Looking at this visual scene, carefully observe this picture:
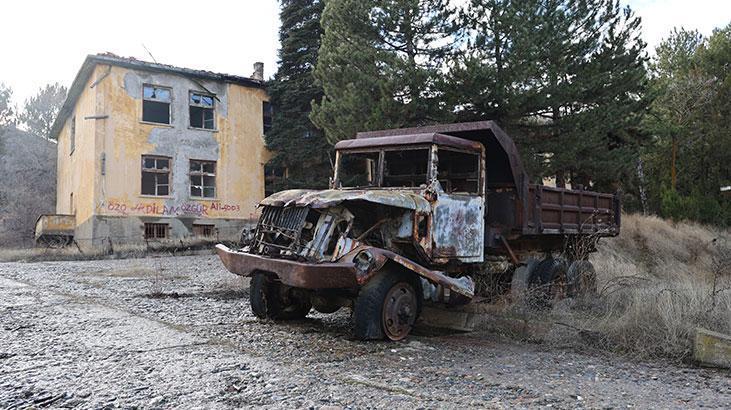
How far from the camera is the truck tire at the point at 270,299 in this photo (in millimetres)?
7301

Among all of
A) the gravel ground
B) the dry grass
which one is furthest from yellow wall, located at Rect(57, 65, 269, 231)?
the dry grass

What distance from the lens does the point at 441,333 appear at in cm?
719

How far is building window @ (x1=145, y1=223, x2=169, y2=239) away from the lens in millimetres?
22531

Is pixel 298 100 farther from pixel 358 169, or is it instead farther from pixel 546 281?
pixel 546 281

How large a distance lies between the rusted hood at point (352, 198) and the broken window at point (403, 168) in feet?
1.12

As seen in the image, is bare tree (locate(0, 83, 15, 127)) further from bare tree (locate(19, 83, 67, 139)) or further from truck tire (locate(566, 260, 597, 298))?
truck tire (locate(566, 260, 597, 298))

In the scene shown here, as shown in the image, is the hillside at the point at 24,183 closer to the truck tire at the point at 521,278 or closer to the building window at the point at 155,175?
the building window at the point at 155,175

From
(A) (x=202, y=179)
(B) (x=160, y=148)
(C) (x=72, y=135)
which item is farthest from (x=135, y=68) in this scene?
(C) (x=72, y=135)

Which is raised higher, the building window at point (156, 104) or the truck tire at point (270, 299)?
the building window at point (156, 104)

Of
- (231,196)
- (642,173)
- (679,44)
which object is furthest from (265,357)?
(679,44)

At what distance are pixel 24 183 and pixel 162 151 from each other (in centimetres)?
2769

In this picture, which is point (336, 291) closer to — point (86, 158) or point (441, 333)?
point (441, 333)

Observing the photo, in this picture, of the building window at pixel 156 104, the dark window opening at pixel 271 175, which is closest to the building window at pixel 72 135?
the building window at pixel 156 104

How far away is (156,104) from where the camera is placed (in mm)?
23359
